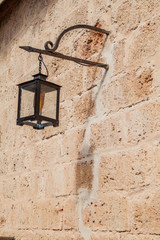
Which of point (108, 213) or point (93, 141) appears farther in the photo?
point (93, 141)

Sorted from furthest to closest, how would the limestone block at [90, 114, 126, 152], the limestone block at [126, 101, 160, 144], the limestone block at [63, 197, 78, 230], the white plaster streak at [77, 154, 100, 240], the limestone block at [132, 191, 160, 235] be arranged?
the limestone block at [63, 197, 78, 230] < the white plaster streak at [77, 154, 100, 240] < the limestone block at [90, 114, 126, 152] < the limestone block at [126, 101, 160, 144] < the limestone block at [132, 191, 160, 235]

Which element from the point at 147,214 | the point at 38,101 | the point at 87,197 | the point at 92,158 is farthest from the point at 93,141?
the point at 147,214

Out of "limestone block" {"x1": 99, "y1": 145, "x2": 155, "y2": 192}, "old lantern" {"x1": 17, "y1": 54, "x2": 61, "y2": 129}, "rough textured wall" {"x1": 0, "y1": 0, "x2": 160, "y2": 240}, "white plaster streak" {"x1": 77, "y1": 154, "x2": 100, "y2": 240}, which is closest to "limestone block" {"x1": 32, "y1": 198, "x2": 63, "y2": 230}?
"rough textured wall" {"x1": 0, "y1": 0, "x2": 160, "y2": 240}

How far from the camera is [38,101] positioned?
96.4 inches

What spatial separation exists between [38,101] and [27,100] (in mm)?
126

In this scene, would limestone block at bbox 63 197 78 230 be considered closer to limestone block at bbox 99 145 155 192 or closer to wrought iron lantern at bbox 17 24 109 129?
limestone block at bbox 99 145 155 192

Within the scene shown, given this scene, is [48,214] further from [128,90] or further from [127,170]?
[128,90]

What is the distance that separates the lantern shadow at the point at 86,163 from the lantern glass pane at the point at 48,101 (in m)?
0.29

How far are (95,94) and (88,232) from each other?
0.92m

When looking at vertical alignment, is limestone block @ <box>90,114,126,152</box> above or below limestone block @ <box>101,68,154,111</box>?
below

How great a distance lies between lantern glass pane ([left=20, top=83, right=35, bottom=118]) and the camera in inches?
98.8

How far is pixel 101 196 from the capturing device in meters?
2.47

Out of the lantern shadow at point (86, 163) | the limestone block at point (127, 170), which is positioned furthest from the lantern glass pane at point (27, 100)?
the limestone block at point (127, 170)

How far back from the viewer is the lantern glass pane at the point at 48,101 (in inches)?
98.3
